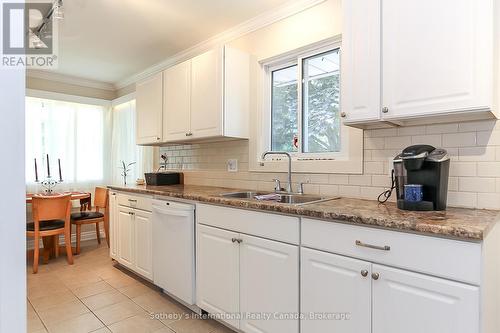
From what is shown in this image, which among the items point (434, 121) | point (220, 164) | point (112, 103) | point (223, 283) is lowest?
point (223, 283)

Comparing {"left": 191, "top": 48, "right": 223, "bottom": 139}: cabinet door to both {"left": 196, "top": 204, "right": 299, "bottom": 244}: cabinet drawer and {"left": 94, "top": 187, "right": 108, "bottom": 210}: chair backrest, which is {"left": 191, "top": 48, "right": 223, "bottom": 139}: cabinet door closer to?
{"left": 196, "top": 204, "right": 299, "bottom": 244}: cabinet drawer

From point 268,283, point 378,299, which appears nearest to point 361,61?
point 378,299

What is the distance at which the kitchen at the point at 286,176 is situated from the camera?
124 centimetres

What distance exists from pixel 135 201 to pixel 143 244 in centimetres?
42

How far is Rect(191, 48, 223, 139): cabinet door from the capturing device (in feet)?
8.55

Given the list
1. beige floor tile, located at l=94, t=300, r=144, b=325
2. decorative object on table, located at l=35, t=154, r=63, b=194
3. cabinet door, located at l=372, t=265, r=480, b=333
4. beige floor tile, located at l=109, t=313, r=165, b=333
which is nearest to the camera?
cabinet door, located at l=372, t=265, r=480, b=333

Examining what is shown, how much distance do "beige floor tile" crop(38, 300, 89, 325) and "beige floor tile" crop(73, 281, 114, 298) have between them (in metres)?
0.17

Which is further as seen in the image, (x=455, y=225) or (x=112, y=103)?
(x=112, y=103)

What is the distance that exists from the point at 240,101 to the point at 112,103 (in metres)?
3.09

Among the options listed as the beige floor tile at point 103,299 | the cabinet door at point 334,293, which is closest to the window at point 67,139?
the beige floor tile at point 103,299

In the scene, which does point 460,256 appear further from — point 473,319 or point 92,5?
point 92,5

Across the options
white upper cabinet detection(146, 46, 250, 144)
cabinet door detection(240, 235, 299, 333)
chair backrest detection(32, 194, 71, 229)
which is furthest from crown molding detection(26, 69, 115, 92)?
cabinet door detection(240, 235, 299, 333)

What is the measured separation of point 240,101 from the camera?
107 inches

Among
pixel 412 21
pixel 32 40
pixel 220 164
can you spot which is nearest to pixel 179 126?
pixel 220 164
